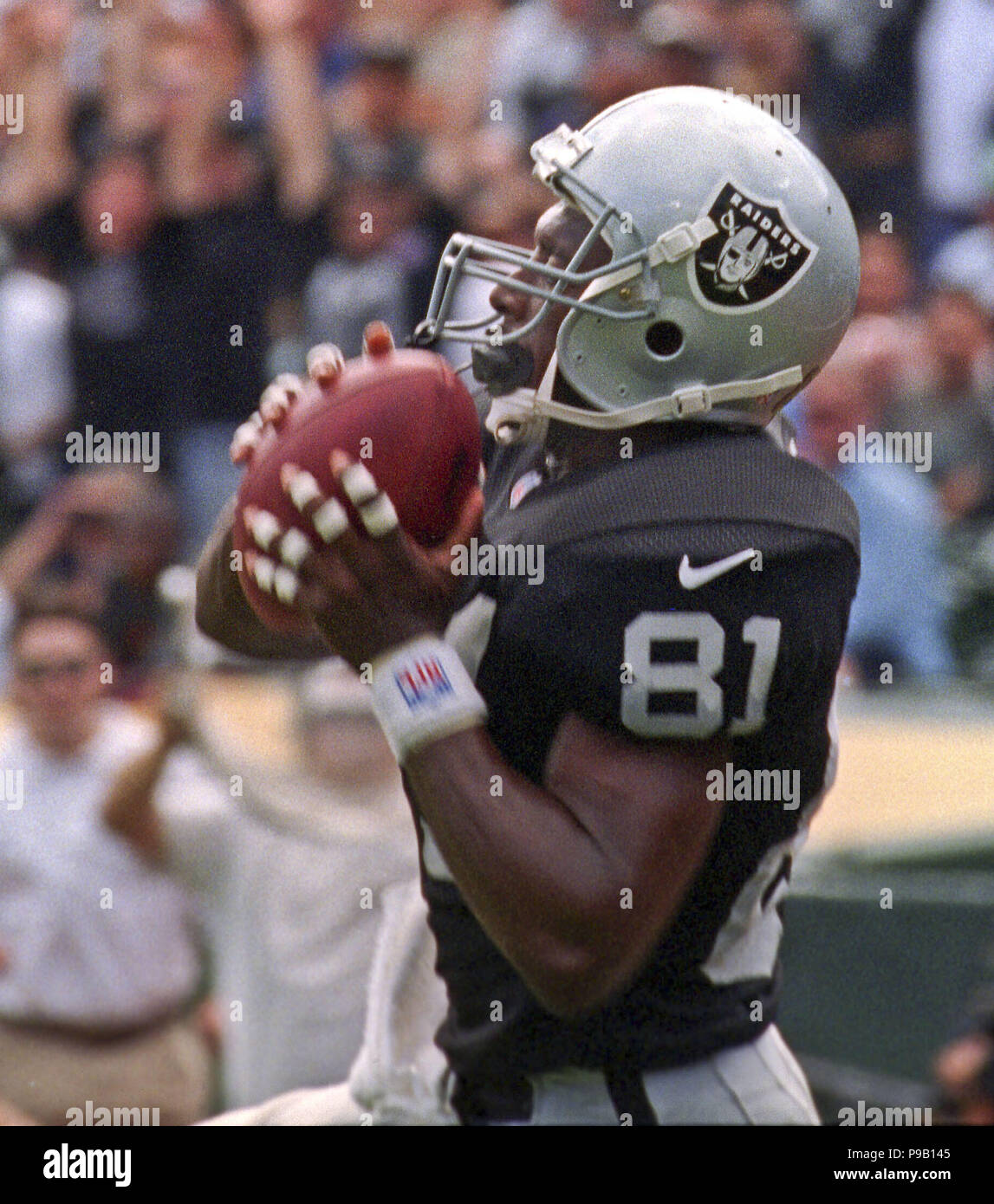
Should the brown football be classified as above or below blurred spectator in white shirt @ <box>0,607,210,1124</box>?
above

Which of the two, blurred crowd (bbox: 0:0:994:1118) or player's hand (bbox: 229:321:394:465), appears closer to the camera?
player's hand (bbox: 229:321:394:465)

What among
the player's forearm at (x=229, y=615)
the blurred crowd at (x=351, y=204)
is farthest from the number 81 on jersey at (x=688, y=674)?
the blurred crowd at (x=351, y=204)

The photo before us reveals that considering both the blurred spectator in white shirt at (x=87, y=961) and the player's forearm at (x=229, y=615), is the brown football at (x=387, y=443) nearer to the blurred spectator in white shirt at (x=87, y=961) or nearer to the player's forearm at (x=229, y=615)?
the player's forearm at (x=229, y=615)

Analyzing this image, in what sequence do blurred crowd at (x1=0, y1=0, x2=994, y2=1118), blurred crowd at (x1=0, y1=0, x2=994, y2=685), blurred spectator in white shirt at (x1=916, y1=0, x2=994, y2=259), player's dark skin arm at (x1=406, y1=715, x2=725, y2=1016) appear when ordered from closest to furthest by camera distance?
1. player's dark skin arm at (x1=406, y1=715, x2=725, y2=1016)
2. blurred crowd at (x1=0, y1=0, x2=994, y2=1118)
3. blurred crowd at (x1=0, y1=0, x2=994, y2=685)
4. blurred spectator in white shirt at (x1=916, y1=0, x2=994, y2=259)

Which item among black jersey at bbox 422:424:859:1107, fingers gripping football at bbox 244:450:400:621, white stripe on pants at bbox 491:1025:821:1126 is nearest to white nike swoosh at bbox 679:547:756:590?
black jersey at bbox 422:424:859:1107

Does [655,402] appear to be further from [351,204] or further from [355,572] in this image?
[351,204]

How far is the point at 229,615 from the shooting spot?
7.88 feet

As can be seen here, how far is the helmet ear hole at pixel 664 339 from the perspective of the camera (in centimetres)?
206

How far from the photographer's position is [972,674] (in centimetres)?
447

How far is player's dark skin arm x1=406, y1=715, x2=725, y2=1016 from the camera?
5.93 ft

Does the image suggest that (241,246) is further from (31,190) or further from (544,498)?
(544,498)

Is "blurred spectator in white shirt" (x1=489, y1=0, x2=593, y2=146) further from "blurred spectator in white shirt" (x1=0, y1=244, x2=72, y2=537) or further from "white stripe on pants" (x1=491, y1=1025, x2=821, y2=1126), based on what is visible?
"white stripe on pants" (x1=491, y1=1025, x2=821, y2=1126)

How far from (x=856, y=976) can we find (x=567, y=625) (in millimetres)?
2141

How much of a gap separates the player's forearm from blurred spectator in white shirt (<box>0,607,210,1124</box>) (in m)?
1.41
